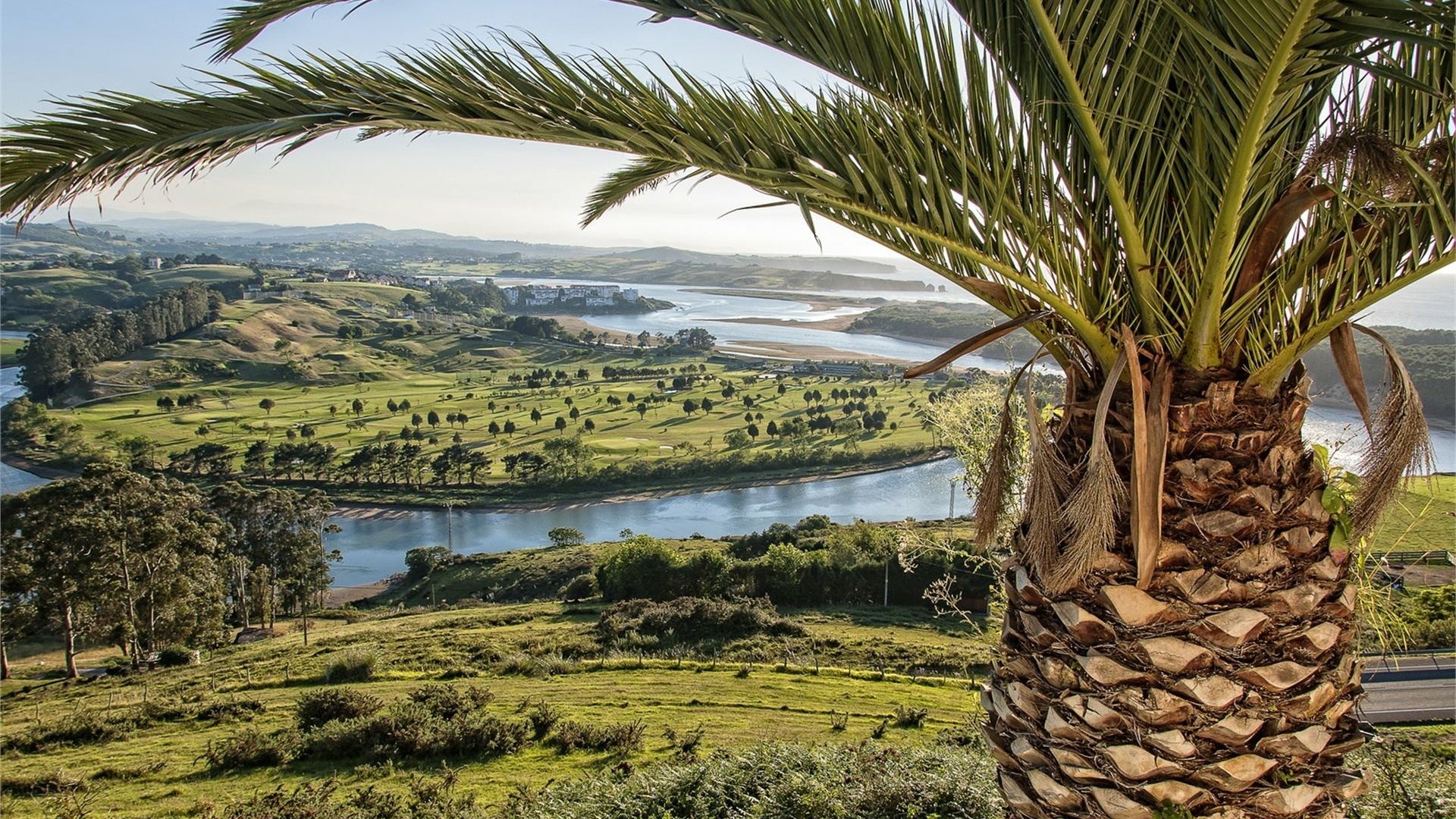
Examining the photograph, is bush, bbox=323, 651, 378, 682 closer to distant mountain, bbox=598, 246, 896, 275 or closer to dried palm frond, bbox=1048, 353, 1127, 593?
dried palm frond, bbox=1048, 353, 1127, 593

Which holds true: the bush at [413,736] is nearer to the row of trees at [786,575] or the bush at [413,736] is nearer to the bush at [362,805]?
the bush at [362,805]

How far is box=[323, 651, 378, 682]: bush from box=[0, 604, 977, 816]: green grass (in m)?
0.32

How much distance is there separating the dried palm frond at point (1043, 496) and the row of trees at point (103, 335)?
253ft

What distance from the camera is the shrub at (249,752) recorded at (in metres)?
9.25

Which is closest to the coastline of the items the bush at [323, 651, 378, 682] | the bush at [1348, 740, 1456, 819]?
the bush at [323, 651, 378, 682]

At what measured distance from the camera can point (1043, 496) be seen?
223 cm

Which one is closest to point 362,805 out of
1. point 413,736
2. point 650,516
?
point 413,736

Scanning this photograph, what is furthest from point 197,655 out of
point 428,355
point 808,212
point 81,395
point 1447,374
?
point 428,355

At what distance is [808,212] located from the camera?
2.00 metres

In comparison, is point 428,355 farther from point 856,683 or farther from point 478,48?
point 478,48

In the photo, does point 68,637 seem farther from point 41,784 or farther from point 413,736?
point 413,736

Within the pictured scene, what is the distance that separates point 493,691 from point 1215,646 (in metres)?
13.1

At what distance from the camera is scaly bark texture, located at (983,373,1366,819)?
2.01 meters

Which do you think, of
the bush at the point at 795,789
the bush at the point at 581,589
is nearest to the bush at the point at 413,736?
the bush at the point at 795,789
